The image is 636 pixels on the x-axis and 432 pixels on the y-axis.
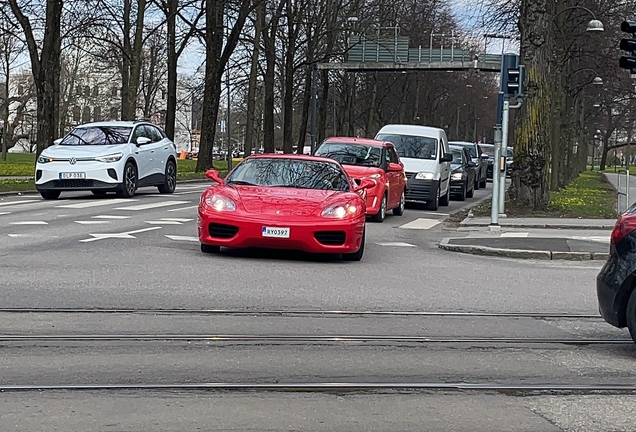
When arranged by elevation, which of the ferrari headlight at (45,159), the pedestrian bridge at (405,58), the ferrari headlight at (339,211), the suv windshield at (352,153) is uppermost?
the pedestrian bridge at (405,58)

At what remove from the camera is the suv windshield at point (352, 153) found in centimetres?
2048

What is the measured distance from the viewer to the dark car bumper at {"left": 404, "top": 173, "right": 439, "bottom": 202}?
2505 centimetres

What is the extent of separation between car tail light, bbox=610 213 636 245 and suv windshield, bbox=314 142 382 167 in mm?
12871

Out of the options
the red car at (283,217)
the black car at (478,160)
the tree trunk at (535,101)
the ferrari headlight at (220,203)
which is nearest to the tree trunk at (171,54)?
the black car at (478,160)

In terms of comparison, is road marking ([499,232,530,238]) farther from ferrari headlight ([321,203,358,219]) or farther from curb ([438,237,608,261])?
ferrari headlight ([321,203,358,219])

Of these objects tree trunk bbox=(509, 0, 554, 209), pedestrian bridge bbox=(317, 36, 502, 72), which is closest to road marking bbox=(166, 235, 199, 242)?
tree trunk bbox=(509, 0, 554, 209)

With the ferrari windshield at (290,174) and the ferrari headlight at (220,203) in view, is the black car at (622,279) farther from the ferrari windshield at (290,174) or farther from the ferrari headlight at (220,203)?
the ferrari windshield at (290,174)

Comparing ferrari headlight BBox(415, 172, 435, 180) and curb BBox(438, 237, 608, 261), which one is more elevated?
ferrari headlight BBox(415, 172, 435, 180)

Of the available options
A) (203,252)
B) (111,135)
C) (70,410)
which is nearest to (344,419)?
(70,410)

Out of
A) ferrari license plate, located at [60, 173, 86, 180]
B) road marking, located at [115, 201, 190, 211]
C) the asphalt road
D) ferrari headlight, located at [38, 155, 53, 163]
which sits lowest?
road marking, located at [115, 201, 190, 211]

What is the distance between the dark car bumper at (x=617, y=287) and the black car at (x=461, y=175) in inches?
961

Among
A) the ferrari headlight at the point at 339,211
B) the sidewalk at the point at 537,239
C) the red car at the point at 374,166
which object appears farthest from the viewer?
the red car at the point at 374,166

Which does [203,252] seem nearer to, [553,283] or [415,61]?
[553,283]

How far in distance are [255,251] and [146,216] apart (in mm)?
5258
